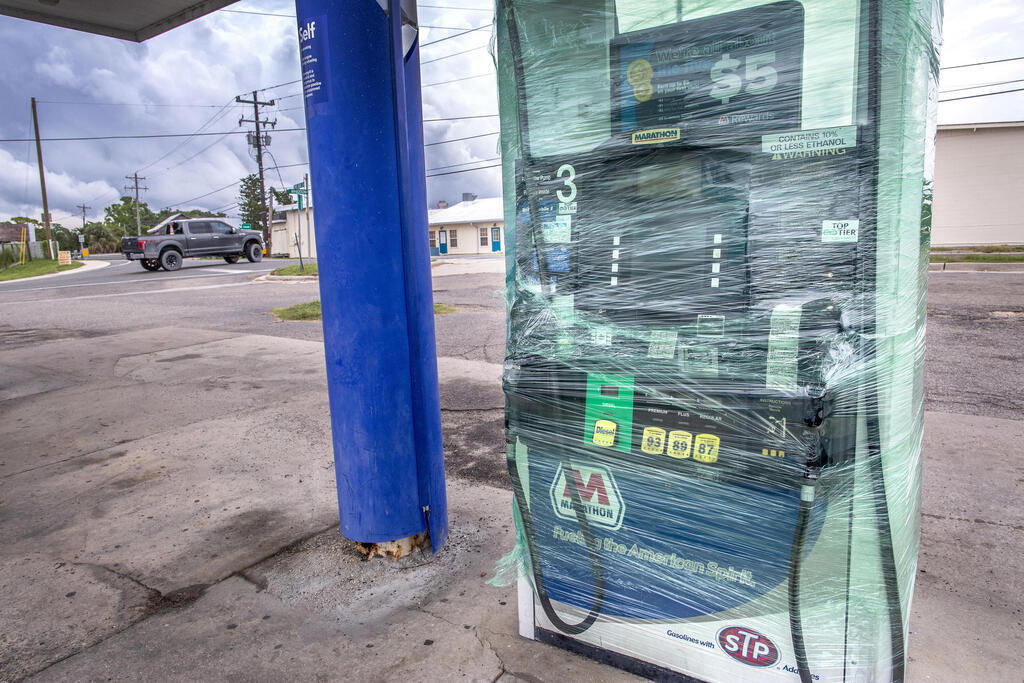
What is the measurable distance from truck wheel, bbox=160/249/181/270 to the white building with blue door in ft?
66.3

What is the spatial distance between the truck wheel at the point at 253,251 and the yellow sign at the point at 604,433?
2559cm

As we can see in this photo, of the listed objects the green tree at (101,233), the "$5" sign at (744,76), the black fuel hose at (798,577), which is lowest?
the black fuel hose at (798,577)

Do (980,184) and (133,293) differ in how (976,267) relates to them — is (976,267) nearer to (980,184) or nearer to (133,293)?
(980,184)

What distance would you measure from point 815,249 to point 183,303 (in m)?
13.5

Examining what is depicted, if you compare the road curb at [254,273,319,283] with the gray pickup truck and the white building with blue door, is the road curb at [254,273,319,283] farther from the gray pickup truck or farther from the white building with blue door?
the white building with blue door

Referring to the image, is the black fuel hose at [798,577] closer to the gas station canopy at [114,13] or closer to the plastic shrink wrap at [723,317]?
the plastic shrink wrap at [723,317]

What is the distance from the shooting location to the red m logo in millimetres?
1903

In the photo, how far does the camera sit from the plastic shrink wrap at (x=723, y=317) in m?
1.52

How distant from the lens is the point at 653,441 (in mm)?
1775

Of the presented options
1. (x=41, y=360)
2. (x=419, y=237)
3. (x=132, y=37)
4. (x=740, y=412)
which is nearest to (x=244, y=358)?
(x=41, y=360)

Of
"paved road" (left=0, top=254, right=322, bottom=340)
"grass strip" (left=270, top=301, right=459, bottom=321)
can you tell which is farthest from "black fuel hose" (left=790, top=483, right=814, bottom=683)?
"grass strip" (left=270, top=301, right=459, bottom=321)

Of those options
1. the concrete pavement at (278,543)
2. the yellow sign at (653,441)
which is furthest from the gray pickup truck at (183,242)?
the yellow sign at (653,441)

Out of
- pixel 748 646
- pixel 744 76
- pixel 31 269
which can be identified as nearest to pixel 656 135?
pixel 744 76

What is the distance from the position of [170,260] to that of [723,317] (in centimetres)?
2393
